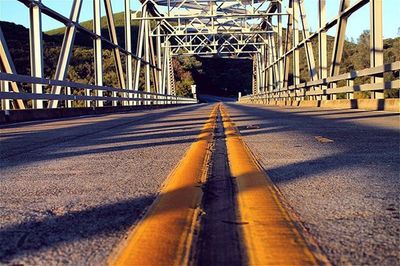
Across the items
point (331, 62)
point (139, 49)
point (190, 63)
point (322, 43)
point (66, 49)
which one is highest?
point (190, 63)

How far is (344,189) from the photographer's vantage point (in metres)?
3.21

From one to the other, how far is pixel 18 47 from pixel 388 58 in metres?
25.4

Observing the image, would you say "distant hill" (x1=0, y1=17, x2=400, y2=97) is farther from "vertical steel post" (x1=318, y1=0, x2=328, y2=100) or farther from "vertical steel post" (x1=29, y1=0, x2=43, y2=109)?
"vertical steel post" (x1=29, y1=0, x2=43, y2=109)

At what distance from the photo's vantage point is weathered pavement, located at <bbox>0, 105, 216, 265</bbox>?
84.2 inches

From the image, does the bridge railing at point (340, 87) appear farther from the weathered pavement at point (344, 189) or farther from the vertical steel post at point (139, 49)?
the vertical steel post at point (139, 49)

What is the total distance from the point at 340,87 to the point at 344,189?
533 inches

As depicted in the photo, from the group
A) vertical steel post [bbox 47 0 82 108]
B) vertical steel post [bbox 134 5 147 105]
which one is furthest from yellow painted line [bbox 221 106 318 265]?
vertical steel post [bbox 134 5 147 105]

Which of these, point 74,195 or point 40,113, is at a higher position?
point 40,113

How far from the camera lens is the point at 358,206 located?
2773mm

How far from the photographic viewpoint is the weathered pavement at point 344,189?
211 cm

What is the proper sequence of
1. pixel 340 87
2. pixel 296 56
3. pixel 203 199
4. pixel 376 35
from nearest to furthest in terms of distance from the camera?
pixel 203 199 → pixel 376 35 → pixel 340 87 → pixel 296 56

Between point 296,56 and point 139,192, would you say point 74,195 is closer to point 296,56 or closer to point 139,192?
point 139,192

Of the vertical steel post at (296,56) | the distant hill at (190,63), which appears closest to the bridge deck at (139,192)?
the distant hill at (190,63)

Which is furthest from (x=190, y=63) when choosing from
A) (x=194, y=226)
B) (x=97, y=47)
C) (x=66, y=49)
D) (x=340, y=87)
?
(x=194, y=226)
